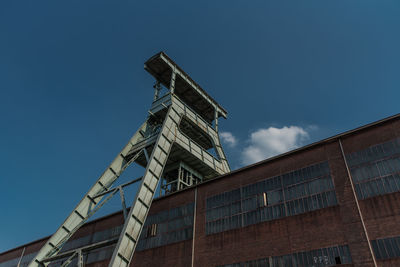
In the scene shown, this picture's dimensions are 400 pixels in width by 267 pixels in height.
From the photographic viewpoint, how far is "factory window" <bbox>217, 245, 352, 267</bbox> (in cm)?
1291

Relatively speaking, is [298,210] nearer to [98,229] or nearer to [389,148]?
[389,148]

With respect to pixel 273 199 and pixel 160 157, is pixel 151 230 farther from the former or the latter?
pixel 273 199

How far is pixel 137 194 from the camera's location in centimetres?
1677

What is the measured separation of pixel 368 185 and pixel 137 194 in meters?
11.4

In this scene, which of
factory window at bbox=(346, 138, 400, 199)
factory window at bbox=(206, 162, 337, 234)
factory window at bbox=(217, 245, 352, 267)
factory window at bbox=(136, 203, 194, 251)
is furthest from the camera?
factory window at bbox=(136, 203, 194, 251)

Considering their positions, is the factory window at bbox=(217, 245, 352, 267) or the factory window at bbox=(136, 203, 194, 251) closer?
the factory window at bbox=(217, 245, 352, 267)

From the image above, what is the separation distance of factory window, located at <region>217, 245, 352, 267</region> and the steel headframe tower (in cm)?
673

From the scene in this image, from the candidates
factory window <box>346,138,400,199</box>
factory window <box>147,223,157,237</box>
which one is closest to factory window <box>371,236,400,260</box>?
factory window <box>346,138,400,199</box>

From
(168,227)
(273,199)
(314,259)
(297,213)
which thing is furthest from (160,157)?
(314,259)

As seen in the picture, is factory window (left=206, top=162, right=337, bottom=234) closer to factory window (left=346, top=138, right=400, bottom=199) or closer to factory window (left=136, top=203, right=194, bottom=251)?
factory window (left=346, top=138, right=400, bottom=199)

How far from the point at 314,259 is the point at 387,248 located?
9.62 feet

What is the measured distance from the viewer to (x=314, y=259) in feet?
44.3

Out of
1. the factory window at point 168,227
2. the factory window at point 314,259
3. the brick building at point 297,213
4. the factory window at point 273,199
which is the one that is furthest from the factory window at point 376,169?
the factory window at point 168,227

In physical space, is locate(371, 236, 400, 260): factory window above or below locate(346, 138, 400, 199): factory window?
below
